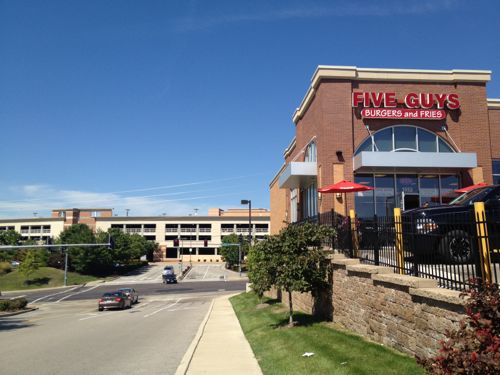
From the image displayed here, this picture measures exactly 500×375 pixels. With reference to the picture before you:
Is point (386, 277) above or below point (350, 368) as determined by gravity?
above

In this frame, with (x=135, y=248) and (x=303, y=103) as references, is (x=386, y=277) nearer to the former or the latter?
(x=303, y=103)

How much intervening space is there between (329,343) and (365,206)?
42.4 feet

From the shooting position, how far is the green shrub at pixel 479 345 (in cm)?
390

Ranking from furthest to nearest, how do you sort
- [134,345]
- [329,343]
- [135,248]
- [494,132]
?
[135,248] < [494,132] < [134,345] < [329,343]

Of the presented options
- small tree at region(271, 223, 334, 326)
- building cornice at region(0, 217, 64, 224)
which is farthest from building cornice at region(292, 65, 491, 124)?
building cornice at region(0, 217, 64, 224)

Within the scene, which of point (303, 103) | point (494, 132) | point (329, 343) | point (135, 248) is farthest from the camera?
point (135, 248)

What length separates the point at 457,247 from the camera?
26.1 ft

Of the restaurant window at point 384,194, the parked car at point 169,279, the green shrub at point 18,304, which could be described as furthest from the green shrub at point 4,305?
the parked car at point 169,279

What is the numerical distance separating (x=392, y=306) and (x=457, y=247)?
1.98 m

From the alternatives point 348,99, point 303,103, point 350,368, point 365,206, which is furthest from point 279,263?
point 303,103

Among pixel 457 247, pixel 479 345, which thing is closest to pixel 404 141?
pixel 457 247

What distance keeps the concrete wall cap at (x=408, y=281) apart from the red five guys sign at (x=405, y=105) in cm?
1439

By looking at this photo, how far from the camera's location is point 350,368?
8039mm

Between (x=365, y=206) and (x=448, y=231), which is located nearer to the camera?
(x=448, y=231)
